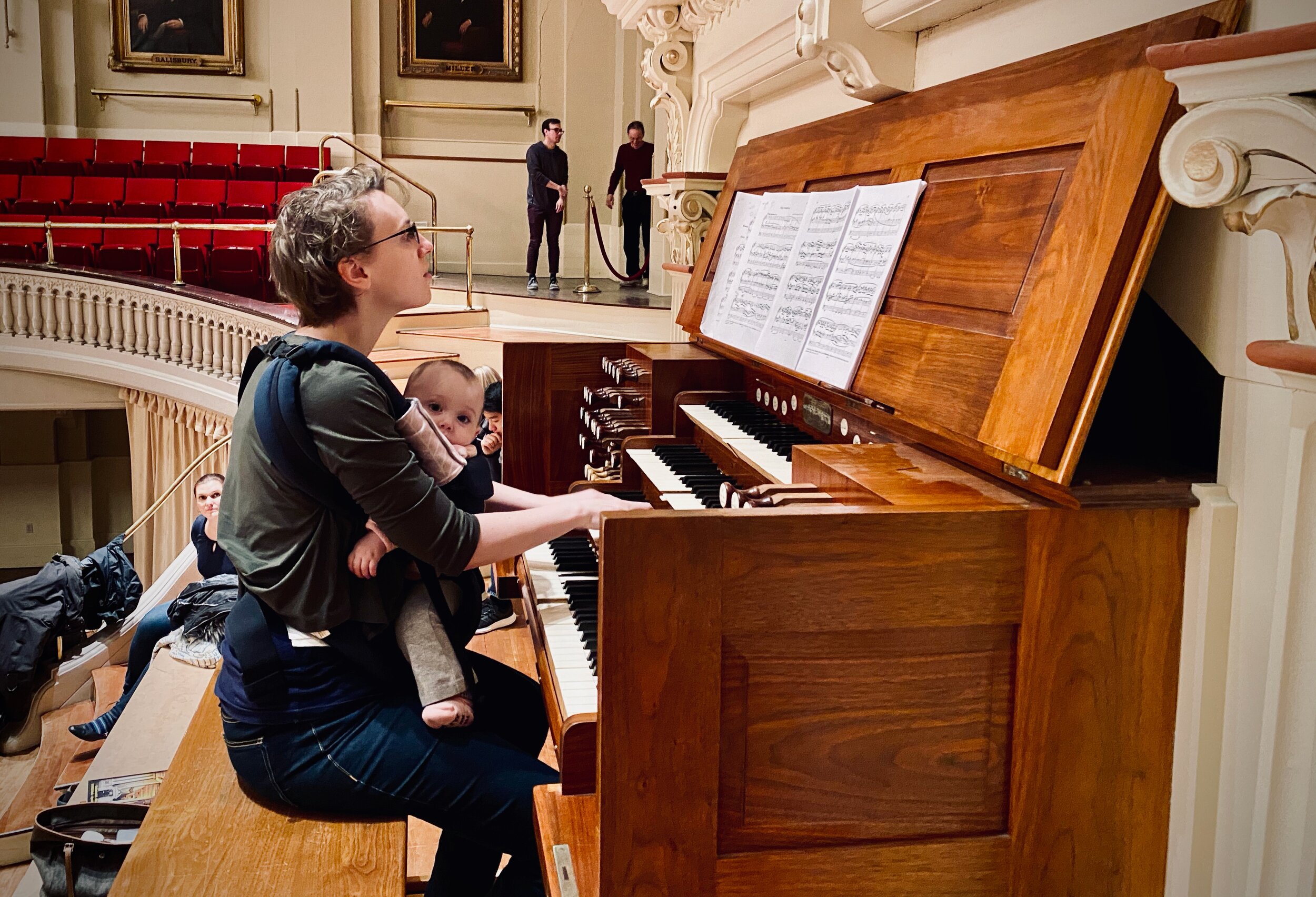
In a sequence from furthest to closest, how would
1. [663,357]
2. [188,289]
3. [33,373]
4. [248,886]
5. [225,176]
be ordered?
1. [225,176]
2. [33,373]
3. [188,289]
4. [663,357]
5. [248,886]

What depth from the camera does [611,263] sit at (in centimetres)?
1126

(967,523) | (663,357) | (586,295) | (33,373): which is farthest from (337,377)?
(33,373)

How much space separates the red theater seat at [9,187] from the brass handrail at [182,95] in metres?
1.55

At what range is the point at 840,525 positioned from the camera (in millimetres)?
1274

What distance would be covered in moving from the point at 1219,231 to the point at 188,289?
904 centimetres

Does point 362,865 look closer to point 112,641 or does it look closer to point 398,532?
point 398,532

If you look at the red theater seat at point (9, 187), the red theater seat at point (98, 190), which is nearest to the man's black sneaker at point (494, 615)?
the red theater seat at point (98, 190)

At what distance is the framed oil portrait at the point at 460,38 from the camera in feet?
38.1

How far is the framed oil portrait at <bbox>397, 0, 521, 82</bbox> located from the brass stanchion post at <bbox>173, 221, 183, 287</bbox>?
11.4ft

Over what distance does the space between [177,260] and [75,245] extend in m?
1.25

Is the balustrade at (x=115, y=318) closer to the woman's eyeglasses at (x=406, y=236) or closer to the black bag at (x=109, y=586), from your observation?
the black bag at (x=109, y=586)

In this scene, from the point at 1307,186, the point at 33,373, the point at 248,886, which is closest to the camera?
the point at 1307,186

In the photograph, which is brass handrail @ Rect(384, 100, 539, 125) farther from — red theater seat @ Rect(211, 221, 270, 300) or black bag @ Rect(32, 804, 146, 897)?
black bag @ Rect(32, 804, 146, 897)

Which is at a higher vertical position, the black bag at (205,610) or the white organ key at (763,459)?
the white organ key at (763,459)
